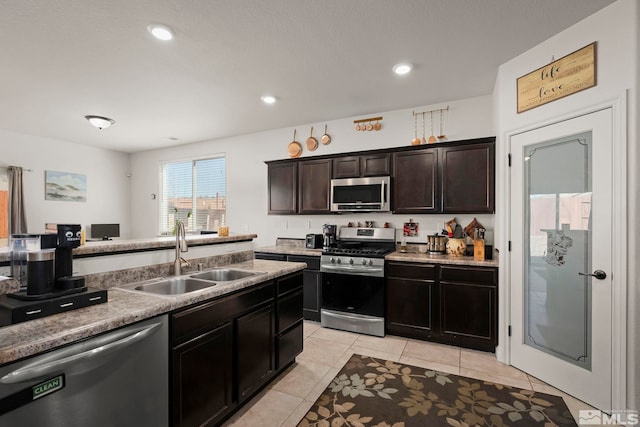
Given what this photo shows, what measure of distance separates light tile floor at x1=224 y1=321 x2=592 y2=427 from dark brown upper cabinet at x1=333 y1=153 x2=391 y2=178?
201cm

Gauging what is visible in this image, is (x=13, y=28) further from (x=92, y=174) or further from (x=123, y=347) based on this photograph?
(x=92, y=174)

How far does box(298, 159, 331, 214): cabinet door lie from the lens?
14.1 ft

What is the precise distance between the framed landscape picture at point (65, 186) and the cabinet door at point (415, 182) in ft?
19.5

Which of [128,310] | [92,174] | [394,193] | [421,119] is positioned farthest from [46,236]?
[92,174]

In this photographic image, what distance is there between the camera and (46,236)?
60.6 inches

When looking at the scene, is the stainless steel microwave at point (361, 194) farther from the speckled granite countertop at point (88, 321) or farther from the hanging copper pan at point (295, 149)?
the speckled granite countertop at point (88, 321)

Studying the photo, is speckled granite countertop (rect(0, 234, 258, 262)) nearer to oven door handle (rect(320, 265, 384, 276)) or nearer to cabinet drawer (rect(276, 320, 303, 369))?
cabinet drawer (rect(276, 320, 303, 369))

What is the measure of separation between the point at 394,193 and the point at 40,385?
348 cm

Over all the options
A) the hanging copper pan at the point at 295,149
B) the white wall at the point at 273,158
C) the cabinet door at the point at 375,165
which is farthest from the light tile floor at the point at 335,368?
the hanging copper pan at the point at 295,149

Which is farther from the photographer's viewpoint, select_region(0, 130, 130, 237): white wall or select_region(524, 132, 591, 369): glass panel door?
select_region(0, 130, 130, 237): white wall

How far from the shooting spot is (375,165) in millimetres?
3953

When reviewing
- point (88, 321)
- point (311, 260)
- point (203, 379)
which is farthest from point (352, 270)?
point (88, 321)

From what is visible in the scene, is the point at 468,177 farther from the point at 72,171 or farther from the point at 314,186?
the point at 72,171

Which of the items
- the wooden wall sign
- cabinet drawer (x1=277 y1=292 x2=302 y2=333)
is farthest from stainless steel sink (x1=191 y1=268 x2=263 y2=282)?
the wooden wall sign
